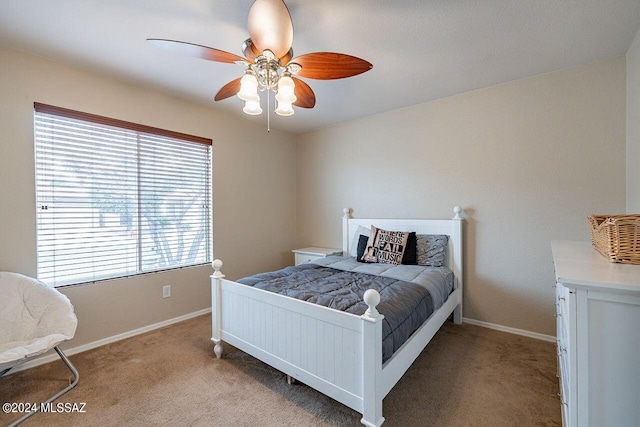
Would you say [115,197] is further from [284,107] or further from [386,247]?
[386,247]

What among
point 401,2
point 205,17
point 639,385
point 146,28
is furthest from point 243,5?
point 639,385

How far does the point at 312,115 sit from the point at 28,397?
348 cm

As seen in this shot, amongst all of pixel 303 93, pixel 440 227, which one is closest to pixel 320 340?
pixel 303 93

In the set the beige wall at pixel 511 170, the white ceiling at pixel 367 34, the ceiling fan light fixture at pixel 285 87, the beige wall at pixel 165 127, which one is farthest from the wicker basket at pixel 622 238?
the beige wall at pixel 165 127

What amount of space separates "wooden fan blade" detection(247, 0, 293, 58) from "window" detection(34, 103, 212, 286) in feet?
6.25

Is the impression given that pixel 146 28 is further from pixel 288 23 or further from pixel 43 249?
pixel 43 249

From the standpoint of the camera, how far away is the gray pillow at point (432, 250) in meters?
2.78

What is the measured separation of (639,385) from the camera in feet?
3.00

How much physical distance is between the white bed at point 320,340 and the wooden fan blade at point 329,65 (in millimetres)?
1293

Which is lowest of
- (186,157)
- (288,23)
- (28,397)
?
(28,397)

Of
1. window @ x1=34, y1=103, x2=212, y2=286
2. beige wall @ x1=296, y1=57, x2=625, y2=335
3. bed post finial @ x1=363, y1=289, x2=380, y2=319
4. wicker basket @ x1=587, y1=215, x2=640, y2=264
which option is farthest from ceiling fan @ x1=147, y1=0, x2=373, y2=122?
beige wall @ x1=296, y1=57, x2=625, y2=335

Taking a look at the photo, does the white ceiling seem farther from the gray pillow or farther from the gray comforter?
the gray comforter

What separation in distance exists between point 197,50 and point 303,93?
2.44ft

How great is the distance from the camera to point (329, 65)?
164 centimetres
